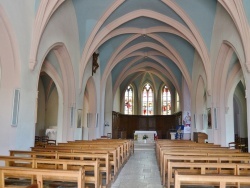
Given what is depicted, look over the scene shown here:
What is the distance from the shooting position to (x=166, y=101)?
89.5ft

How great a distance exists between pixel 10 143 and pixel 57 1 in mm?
4873

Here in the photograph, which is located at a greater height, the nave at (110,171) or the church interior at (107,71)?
the church interior at (107,71)

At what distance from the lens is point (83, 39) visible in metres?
12.9

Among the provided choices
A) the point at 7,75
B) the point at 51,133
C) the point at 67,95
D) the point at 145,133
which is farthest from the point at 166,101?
the point at 7,75

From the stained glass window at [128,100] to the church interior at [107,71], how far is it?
268 centimetres

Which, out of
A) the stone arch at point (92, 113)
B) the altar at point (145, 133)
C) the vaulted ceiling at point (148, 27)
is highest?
the vaulted ceiling at point (148, 27)

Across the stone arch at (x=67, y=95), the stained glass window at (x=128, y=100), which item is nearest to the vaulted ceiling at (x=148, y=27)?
the stone arch at (x=67, y=95)

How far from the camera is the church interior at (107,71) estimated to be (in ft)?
23.3

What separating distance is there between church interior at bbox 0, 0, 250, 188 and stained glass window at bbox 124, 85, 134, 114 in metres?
2.68

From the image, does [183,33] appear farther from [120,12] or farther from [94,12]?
[94,12]

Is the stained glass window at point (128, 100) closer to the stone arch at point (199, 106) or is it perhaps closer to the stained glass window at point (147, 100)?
the stained glass window at point (147, 100)

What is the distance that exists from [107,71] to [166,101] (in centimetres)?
1144

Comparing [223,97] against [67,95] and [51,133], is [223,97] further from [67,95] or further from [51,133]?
[51,133]

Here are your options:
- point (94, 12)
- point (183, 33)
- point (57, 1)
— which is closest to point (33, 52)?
point (57, 1)
